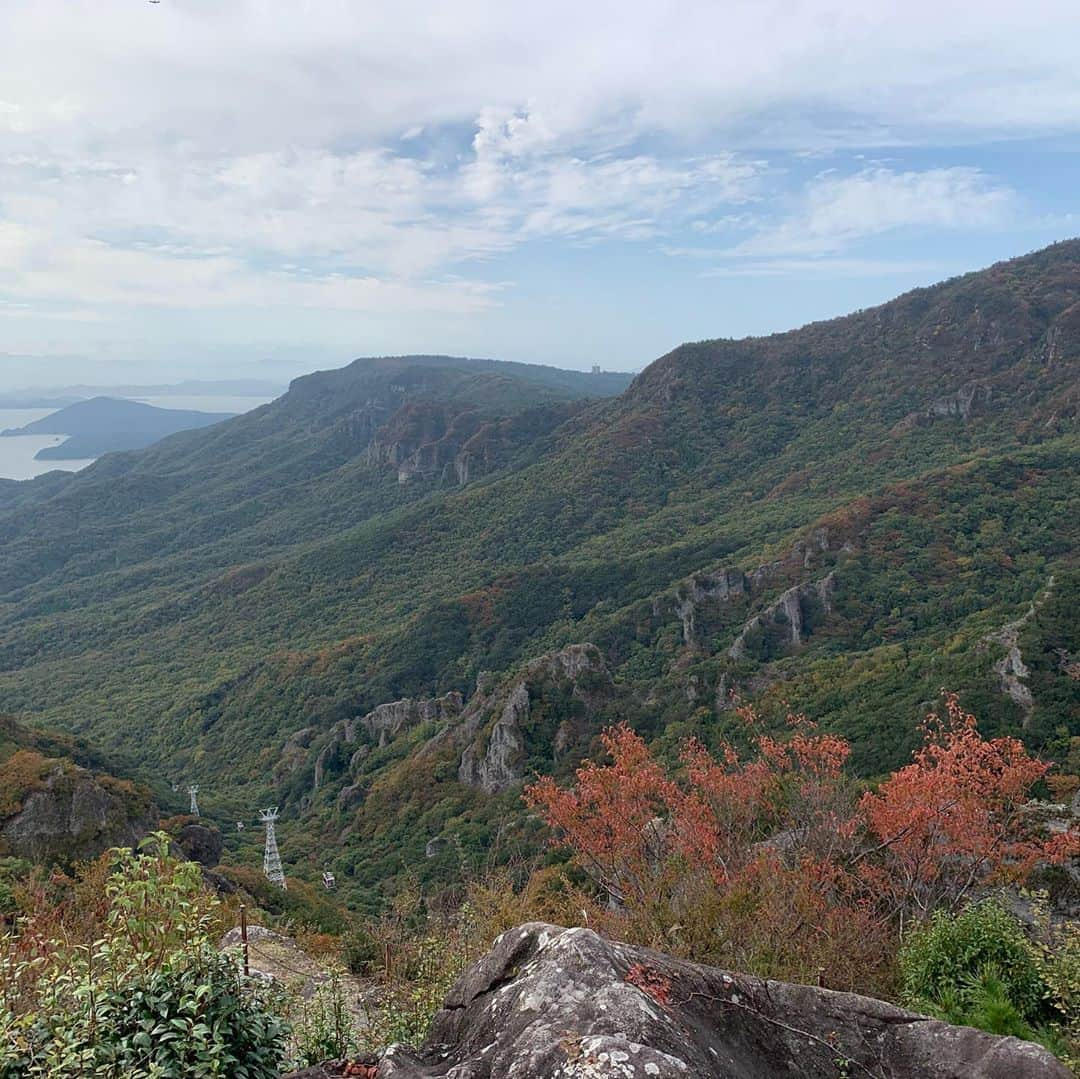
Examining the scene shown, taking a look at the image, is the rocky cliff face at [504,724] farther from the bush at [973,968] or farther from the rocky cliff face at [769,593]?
the bush at [973,968]

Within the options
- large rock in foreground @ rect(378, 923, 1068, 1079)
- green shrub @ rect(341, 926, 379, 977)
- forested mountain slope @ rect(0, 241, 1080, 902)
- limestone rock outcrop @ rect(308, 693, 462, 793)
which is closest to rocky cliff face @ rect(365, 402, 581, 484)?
forested mountain slope @ rect(0, 241, 1080, 902)

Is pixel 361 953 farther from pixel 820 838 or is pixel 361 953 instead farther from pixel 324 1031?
pixel 820 838

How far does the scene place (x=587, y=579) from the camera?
266ft

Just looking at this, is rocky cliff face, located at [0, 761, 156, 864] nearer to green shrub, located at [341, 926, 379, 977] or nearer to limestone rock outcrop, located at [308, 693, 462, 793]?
green shrub, located at [341, 926, 379, 977]

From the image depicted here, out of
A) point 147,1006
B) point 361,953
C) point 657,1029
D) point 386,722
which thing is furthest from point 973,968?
point 386,722

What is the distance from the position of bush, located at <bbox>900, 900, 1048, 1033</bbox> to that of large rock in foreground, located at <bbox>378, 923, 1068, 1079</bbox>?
12.6 ft

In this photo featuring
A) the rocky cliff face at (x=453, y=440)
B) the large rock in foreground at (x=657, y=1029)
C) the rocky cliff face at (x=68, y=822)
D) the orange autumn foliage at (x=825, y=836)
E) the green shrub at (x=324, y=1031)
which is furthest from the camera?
the rocky cliff face at (x=453, y=440)

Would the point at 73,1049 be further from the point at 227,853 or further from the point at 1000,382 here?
the point at 1000,382

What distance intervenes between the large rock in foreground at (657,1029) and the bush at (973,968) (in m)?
3.83

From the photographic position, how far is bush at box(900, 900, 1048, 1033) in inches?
352

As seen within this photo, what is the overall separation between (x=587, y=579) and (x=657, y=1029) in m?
76.8

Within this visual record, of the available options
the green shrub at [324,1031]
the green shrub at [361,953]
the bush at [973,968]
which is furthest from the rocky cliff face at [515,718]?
the green shrub at [324,1031]

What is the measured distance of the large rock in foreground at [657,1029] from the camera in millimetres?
4344

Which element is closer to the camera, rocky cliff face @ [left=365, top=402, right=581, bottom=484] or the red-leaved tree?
the red-leaved tree
